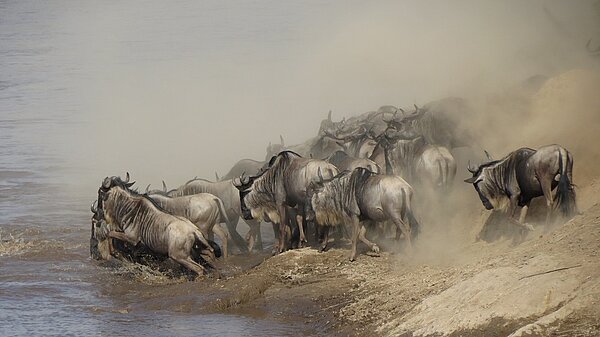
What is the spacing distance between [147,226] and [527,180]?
4.90 metres

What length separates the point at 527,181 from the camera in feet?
47.4

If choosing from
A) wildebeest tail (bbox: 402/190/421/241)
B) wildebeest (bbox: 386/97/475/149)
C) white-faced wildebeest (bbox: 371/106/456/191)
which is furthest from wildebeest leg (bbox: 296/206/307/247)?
wildebeest (bbox: 386/97/475/149)

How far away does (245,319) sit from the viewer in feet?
42.7

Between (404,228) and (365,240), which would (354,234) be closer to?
(365,240)

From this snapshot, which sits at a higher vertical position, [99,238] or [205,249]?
[99,238]

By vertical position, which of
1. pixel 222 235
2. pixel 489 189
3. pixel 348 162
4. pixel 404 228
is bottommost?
pixel 222 235

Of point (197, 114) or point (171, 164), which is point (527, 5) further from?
point (171, 164)

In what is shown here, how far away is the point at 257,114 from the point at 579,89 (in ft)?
45.2

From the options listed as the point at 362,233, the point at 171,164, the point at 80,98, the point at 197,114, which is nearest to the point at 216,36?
the point at 80,98

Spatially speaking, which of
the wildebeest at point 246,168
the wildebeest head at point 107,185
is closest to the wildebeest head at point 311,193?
the wildebeest head at point 107,185

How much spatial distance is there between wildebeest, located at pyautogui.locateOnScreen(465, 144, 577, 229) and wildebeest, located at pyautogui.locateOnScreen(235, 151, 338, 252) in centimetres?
219

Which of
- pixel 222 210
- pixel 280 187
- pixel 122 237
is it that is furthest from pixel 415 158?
pixel 122 237

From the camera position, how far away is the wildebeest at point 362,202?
47.9 feet

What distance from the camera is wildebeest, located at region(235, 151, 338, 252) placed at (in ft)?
52.5
